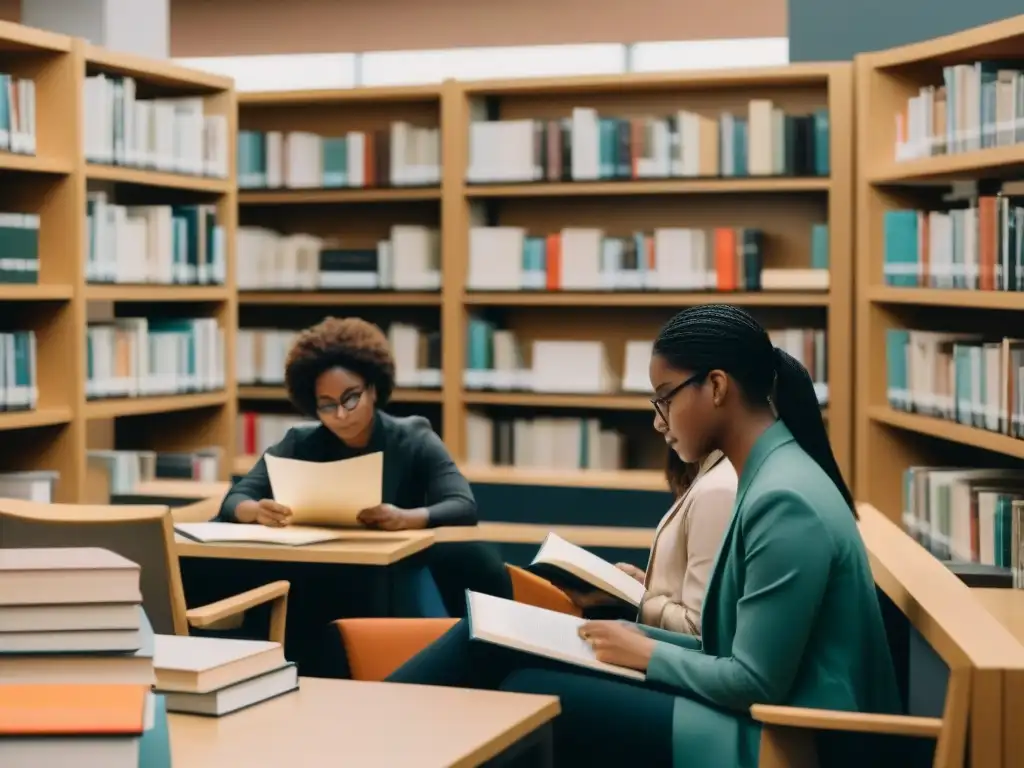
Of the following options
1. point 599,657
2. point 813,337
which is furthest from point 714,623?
point 813,337

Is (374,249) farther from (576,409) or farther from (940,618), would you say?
(940,618)

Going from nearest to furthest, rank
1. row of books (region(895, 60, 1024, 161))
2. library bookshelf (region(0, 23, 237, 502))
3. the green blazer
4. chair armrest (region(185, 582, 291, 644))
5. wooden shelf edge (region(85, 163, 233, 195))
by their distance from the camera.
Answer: the green blazer
chair armrest (region(185, 582, 291, 644))
row of books (region(895, 60, 1024, 161))
library bookshelf (region(0, 23, 237, 502))
wooden shelf edge (region(85, 163, 233, 195))

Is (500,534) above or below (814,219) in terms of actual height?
below

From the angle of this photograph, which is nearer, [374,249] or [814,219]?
[814,219]

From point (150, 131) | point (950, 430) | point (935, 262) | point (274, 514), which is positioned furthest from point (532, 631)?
point (150, 131)

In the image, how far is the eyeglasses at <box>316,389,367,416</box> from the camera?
163 inches

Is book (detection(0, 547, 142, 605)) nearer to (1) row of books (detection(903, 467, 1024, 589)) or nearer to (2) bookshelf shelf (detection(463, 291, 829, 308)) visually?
(1) row of books (detection(903, 467, 1024, 589))

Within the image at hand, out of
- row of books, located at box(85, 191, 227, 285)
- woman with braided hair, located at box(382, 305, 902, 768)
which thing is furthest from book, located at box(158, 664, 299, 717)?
row of books, located at box(85, 191, 227, 285)

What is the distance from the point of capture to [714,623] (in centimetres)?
248

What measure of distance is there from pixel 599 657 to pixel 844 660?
0.41 meters

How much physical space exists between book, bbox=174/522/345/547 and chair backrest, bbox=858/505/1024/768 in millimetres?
1347

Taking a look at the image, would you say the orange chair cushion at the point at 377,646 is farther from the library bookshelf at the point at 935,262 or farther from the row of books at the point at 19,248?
the row of books at the point at 19,248

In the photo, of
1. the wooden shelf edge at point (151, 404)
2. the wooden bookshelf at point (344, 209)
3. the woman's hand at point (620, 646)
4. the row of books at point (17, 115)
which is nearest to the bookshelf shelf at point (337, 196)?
the wooden bookshelf at point (344, 209)

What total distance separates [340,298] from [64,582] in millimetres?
4912
